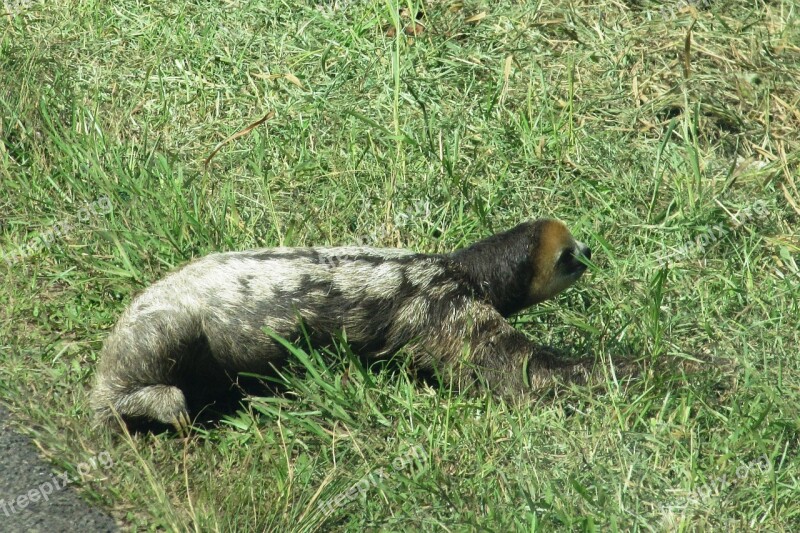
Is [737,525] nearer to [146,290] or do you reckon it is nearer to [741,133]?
[146,290]

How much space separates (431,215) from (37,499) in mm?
3179

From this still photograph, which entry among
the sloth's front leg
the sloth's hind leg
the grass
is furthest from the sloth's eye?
the sloth's hind leg

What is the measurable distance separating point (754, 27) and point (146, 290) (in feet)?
16.7

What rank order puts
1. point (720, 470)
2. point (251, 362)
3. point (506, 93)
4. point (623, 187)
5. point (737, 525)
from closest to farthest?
point (737, 525) → point (720, 470) → point (251, 362) → point (623, 187) → point (506, 93)

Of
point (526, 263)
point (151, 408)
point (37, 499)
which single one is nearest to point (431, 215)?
point (526, 263)

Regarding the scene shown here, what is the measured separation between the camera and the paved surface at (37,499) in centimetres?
482

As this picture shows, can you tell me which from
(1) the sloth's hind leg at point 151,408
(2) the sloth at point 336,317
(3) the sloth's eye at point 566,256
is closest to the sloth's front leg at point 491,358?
(2) the sloth at point 336,317

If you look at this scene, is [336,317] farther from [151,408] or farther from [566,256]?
[566,256]

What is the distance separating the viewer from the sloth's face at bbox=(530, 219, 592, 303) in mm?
6363

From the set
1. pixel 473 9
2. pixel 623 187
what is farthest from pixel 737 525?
pixel 473 9

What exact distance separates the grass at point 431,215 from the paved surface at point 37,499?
4.1 inches

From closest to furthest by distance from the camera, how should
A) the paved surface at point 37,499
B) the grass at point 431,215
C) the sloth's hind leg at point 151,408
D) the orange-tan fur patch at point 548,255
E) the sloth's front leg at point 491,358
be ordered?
the paved surface at point 37,499, the grass at point 431,215, the sloth's hind leg at point 151,408, the sloth's front leg at point 491,358, the orange-tan fur patch at point 548,255

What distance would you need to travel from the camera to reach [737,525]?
4688 mm

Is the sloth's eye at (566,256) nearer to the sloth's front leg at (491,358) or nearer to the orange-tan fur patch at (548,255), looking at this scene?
the orange-tan fur patch at (548,255)
